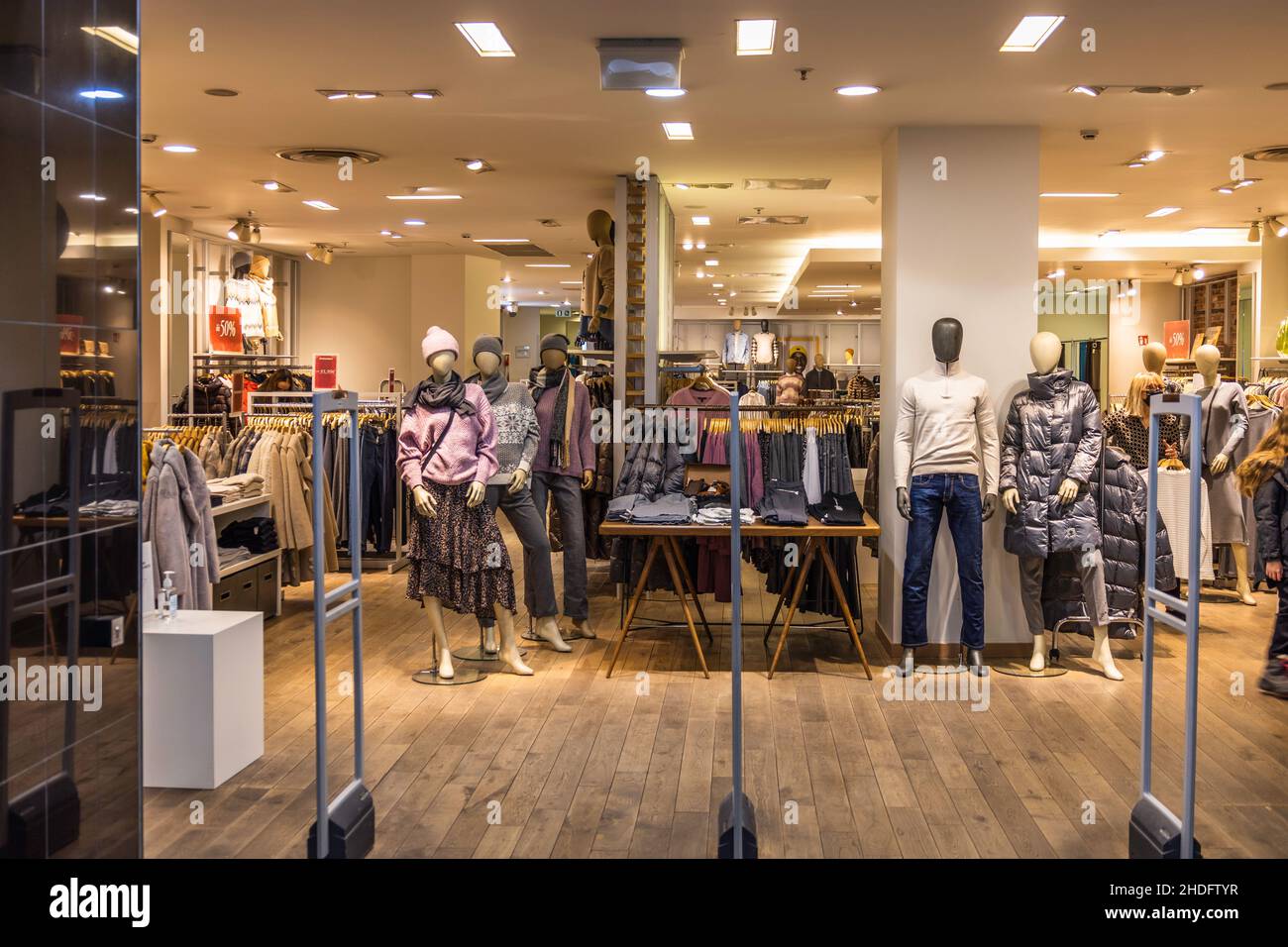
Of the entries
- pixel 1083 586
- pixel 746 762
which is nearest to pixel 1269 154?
pixel 1083 586

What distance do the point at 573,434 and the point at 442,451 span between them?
49.4 inches

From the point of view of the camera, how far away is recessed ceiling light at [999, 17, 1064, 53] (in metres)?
4.63

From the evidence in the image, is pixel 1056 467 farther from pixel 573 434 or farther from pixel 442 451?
pixel 442 451

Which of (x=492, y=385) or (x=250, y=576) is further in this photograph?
(x=250, y=576)

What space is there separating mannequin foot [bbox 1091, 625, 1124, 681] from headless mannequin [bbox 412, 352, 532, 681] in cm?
298

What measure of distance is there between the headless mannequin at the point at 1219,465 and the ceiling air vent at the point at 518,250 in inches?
299

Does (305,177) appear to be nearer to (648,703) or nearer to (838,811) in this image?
(648,703)

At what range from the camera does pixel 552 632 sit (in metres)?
6.68

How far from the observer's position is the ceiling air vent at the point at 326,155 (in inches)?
296

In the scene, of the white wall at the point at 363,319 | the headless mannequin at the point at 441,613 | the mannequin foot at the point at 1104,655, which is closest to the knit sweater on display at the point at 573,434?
the headless mannequin at the point at 441,613

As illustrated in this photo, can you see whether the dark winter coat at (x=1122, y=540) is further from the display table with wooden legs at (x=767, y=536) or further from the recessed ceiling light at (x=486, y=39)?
the recessed ceiling light at (x=486, y=39)

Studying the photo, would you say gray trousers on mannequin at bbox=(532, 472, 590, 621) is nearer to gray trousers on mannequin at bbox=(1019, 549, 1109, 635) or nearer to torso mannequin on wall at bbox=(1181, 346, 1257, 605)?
gray trousers on mannequin at bbox=(1019, 549, 1109, 635)

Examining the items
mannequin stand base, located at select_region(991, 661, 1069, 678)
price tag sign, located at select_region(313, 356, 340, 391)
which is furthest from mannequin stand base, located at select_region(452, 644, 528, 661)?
price tag sign, located at select_region(313, 356, 340, 391)
